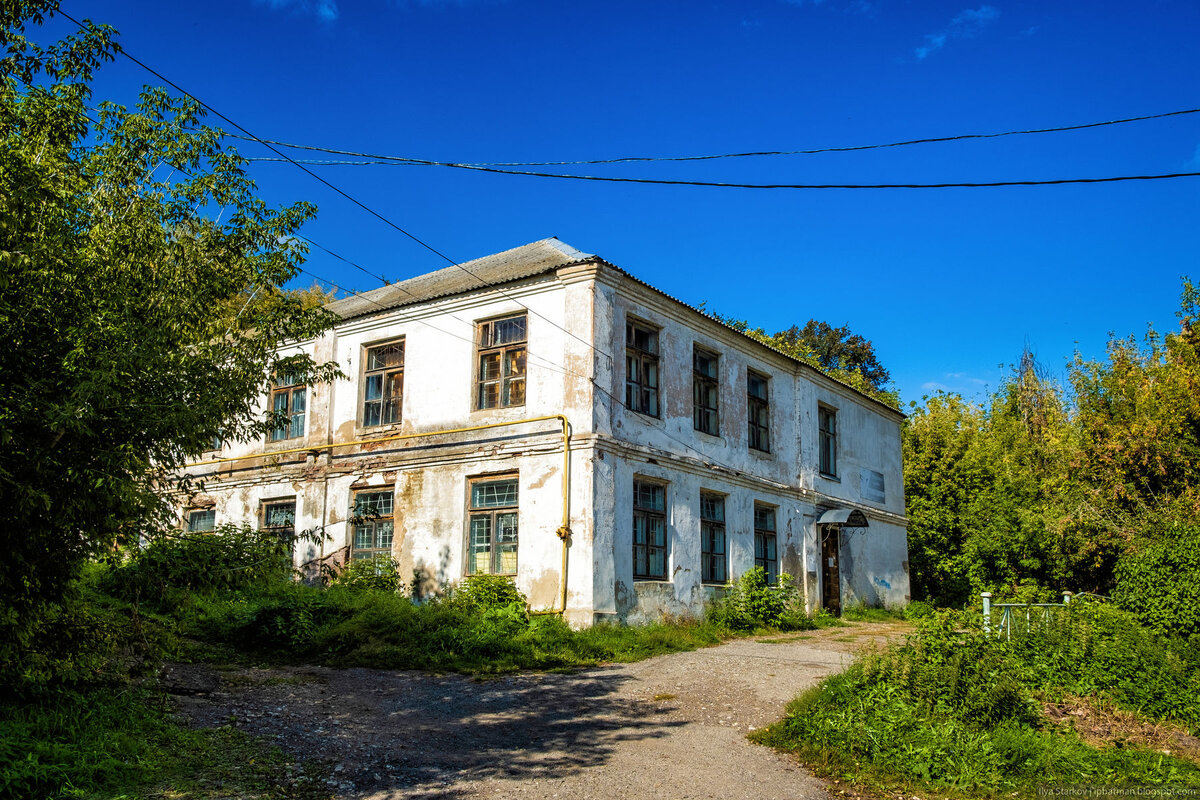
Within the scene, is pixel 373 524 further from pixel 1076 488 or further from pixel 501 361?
pixel 1076 488

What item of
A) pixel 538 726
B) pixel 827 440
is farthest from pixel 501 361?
pixel 827 440

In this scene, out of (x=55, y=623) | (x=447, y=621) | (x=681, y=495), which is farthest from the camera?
(x=681, y=495)

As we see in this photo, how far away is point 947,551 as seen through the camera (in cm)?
2672

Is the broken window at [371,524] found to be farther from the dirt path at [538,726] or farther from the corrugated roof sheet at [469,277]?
the dirt path at [538,726]

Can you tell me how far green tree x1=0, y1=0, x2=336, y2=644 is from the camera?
596 centimetres

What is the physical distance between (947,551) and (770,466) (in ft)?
36.4

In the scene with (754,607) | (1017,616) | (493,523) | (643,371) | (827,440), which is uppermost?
(643,371)

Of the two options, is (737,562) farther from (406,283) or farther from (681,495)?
(406,283)

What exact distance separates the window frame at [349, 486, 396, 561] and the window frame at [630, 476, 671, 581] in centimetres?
443

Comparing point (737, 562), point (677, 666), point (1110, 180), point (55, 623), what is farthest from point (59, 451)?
point (737, 562)

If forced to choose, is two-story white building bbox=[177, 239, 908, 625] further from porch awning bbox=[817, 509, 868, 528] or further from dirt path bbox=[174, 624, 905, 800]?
dirt path bbox=[174, 624, 905, 800]

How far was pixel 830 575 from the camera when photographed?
19.9m

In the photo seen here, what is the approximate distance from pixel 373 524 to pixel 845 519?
9.82m

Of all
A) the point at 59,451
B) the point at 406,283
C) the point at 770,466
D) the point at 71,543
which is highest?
the point at 406,283
